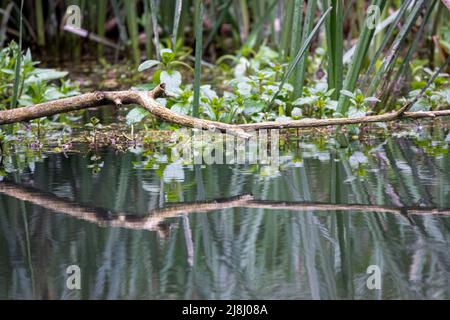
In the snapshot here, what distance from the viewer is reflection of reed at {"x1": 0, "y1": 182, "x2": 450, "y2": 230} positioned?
188 centimetres

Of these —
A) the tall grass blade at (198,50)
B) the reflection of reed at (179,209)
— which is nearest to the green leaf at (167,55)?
the tall grass blade at (198,50)

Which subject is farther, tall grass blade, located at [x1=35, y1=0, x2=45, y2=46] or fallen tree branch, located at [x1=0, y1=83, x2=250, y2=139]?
tall grass blade, located at [x1=35, y1=0, x2=45, y2=46]

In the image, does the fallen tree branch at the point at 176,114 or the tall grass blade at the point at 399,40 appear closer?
the fallen tree branch at the point at 176,114

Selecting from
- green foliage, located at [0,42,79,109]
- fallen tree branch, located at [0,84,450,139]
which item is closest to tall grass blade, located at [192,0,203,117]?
fallen tree branch, located at [0,84,450,139]

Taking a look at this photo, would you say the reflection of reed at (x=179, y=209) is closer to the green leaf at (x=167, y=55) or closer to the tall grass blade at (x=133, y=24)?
the green leaf at (x=167, y=55)

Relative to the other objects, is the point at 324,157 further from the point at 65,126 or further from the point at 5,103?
the point at 5,103

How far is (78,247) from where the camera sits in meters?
1.67

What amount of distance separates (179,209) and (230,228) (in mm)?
231

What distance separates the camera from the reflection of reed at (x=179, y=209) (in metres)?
1.88

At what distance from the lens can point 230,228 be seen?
1.80 meters

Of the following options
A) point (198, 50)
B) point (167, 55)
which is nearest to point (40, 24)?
point (167, 55)

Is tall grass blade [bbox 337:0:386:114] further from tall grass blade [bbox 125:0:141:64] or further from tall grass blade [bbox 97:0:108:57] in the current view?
tall grass blade [bbox 97:0:108:57]

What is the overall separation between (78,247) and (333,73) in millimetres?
1726

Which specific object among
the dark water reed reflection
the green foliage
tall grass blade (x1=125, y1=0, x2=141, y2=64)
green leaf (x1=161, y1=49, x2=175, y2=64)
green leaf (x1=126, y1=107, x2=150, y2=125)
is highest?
tall grass blade (x1=125, y1=0, x2=141, y2=64)
